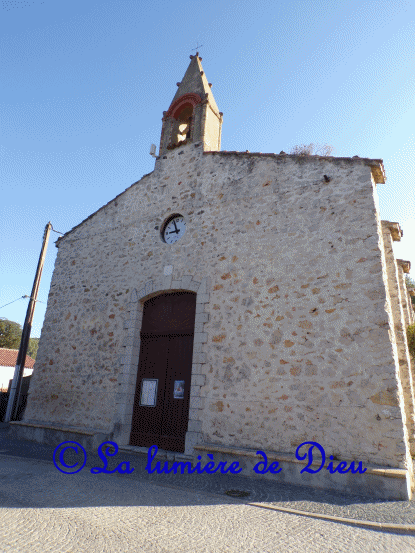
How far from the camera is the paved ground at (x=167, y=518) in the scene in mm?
3096

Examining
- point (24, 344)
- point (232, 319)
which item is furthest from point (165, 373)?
point (24, 344)

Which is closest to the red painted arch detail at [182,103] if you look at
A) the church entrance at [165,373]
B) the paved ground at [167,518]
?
the church entrance at [165,373]

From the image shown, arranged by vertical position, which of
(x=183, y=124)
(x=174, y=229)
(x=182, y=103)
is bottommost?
(x=174, y=229)

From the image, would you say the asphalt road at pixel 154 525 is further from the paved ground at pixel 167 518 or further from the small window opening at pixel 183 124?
the small window opening at pixel 183 124

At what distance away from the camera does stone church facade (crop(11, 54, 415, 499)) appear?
565cm

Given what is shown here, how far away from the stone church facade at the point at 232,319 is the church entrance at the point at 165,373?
30 mm

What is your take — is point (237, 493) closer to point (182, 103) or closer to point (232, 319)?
point (232, 319)

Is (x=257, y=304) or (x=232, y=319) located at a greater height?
(x=257, y=304)

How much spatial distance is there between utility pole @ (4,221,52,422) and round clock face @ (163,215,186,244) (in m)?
6.53

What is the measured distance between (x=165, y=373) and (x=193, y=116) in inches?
263

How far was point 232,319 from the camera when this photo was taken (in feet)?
23.3

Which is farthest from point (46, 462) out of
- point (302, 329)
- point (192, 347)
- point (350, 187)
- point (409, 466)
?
point (350, 187)

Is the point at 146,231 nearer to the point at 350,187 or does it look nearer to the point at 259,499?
the point at 350,187

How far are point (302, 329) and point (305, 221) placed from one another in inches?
83.1
